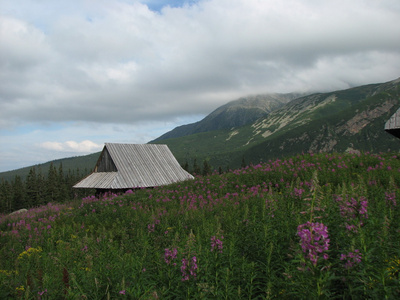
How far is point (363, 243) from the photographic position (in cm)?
317

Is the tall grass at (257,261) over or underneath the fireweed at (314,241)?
underneath

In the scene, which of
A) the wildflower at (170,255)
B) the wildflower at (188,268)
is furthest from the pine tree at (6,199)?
the wildflower at (188,268)

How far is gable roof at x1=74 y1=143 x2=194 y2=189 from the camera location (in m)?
24.7

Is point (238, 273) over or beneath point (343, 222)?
beneath

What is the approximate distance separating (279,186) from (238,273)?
29.8ft

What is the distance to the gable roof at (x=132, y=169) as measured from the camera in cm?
2469

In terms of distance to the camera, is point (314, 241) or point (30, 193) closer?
point (314, 241)

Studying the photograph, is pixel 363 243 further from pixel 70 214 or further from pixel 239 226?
pixel 70 214

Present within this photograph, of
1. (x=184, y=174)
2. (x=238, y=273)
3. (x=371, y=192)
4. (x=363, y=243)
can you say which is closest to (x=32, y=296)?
(x=238, y=273)

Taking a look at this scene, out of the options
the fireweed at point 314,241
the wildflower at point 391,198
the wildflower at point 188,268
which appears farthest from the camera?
the wildflower at point 391,198

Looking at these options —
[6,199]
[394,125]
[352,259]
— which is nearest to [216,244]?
[352,259]

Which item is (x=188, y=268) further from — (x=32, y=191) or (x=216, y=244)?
(x=32, y=191)

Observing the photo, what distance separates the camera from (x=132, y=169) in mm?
26234

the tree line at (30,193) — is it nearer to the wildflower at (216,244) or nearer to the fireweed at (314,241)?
the wildflower at (216,244)
